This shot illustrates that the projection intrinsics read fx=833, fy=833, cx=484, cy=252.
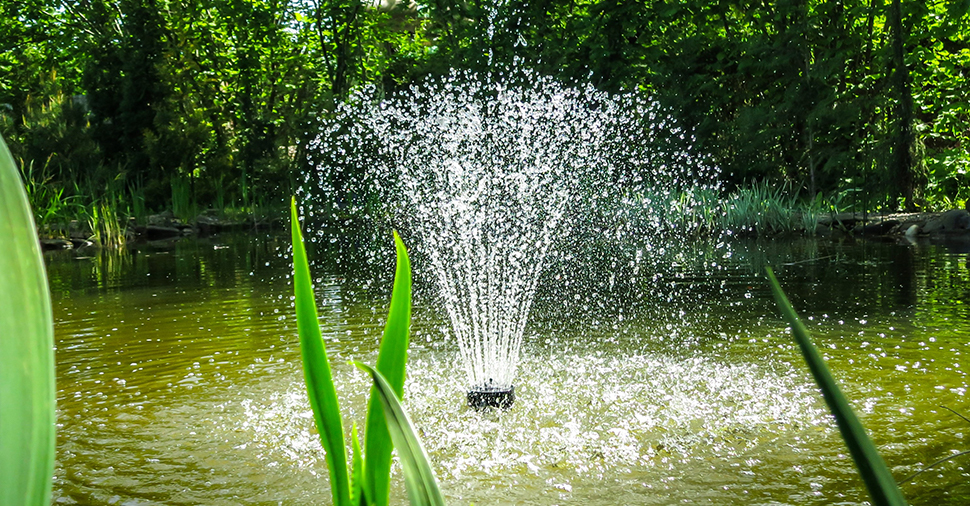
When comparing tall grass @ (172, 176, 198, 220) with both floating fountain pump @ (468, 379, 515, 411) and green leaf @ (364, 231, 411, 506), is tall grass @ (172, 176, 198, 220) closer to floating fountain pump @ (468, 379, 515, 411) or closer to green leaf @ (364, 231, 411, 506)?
floating fountain pump @ (468, 379, 515, 411)

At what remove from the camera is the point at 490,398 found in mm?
4012

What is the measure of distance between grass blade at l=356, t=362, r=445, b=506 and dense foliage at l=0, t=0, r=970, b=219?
11727 mm

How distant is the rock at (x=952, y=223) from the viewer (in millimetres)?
11508

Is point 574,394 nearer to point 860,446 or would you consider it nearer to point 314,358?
point 314,358

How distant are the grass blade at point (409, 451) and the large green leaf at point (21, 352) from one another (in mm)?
188

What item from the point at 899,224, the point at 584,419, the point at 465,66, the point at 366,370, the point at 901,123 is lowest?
the point at 584,419

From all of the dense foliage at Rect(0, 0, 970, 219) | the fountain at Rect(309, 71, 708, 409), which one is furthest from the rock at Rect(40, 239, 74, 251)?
the fountain at Rect(309, 71, 708, 409)

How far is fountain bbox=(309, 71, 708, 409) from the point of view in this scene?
13023 millimetres

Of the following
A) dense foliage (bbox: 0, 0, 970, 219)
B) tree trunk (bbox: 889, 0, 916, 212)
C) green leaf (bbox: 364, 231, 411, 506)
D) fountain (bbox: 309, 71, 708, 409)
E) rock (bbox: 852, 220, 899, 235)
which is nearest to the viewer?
green leaf (bbox: 364, 231, 411, 506)

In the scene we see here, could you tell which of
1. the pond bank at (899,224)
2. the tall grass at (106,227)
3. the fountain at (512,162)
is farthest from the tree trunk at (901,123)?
the tall grass at (106,227)

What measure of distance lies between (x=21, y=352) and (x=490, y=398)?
149 inches

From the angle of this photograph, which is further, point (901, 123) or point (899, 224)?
point (899, 224)

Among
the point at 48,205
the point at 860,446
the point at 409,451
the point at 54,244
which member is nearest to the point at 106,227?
the point at 54,244

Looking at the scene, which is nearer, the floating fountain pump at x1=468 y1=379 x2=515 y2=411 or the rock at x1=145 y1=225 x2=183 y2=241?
the floating fountain pump at x1=468 y1=379 x2=515 y2=411
